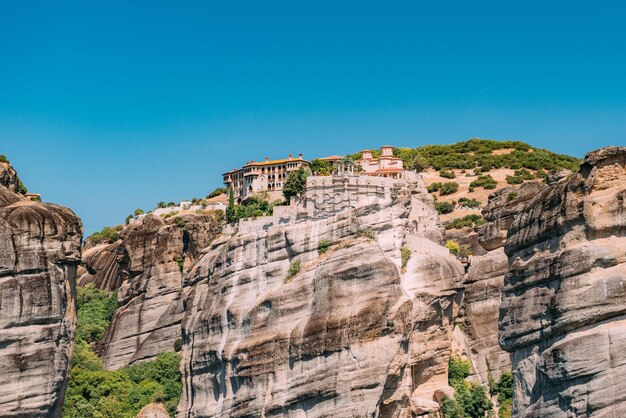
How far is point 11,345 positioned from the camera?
58.3 m

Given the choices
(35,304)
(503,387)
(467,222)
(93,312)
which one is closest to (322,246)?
(503,387)

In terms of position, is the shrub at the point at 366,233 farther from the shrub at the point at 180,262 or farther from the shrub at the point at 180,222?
the shrub at the point at 180,222

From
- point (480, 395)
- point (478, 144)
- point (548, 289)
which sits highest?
point (478, 144)

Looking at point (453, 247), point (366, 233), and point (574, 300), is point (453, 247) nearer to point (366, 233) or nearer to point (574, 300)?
point (366, 233)

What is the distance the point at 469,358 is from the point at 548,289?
30.6 metres

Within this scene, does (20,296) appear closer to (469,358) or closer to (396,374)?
(396,374)

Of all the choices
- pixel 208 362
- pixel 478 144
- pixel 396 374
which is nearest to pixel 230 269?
pixel 208 362

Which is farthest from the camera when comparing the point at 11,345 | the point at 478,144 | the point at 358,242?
the point at 478,144

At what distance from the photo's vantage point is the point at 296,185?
107m

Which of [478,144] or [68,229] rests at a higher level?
[478,144]

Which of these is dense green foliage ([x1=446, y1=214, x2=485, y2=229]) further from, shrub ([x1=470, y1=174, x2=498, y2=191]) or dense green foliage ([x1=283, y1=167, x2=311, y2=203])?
shrub ([x1=470, y1=174, x2=498, y2=191])

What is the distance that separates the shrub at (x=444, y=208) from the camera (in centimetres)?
11919

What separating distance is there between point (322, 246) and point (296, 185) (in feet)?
73.6

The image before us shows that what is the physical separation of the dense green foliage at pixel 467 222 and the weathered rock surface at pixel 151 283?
17272mm
